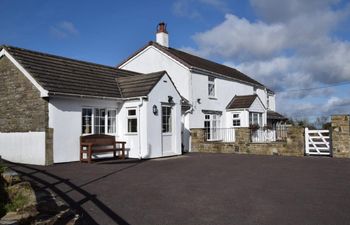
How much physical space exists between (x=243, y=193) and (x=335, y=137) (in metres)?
10.9

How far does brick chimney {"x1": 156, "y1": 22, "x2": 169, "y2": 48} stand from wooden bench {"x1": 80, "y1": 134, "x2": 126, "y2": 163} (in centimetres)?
1232

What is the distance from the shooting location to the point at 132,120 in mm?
17953

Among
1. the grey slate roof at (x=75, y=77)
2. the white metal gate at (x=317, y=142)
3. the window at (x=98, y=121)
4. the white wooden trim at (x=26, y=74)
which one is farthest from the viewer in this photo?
the white metal gate at (x=317, y=142)

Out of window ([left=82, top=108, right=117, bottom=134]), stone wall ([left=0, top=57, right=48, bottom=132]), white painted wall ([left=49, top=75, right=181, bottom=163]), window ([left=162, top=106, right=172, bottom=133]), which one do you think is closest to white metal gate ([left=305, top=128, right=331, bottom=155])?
white painted wall ([left=49, top=75, right=181, bottom=163])

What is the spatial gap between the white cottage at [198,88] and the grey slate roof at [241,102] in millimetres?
160

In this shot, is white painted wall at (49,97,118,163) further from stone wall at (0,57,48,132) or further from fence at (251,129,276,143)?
fence at (251,129,276,143)

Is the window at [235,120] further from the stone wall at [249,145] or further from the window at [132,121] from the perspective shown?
the window at [132,121]

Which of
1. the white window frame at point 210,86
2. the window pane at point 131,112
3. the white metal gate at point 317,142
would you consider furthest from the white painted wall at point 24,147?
the white window frame at point 210,86

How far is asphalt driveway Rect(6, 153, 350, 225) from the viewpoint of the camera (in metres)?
6.49

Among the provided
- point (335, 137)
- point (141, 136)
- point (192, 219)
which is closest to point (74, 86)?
point (141, 136)

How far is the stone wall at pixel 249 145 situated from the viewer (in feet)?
60.4

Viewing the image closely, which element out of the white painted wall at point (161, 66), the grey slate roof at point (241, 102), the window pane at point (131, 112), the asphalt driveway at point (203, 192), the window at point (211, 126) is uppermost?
the white painted wall at point (161, 66)

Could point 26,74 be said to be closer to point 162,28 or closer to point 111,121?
point 111,121

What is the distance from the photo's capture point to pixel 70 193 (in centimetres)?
863
